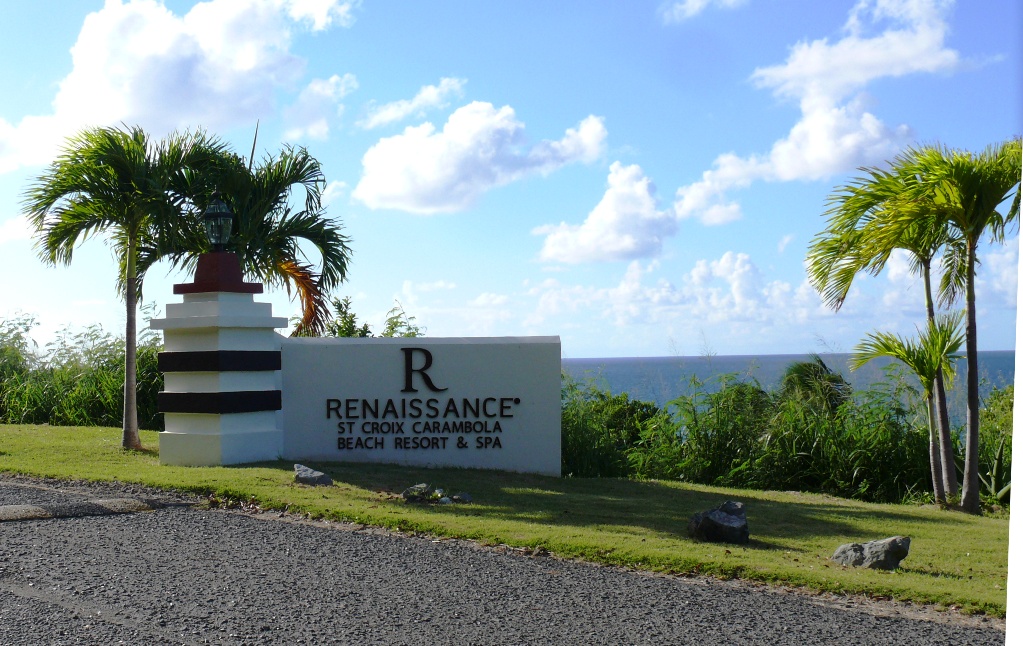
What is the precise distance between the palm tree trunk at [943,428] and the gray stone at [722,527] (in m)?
3.85

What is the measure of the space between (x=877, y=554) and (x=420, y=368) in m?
6.35

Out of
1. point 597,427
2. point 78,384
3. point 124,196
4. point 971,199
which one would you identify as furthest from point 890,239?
point 78,384

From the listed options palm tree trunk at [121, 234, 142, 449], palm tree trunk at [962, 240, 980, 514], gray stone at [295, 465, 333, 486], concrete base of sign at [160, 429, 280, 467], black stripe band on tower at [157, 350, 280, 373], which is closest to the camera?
gray stone at [295, 465, 333, 486]

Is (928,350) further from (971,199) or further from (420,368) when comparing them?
(420,368)

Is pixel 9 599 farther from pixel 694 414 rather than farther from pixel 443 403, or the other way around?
pixel 694 414

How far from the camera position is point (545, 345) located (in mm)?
11539

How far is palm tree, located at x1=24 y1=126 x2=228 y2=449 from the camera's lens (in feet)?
40.1

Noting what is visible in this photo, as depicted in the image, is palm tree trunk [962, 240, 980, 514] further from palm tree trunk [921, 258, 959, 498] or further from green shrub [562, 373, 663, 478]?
green shrub [562, 373, 663, 478]

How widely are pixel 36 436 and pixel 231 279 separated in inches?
181

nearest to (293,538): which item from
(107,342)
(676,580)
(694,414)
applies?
(676,580)

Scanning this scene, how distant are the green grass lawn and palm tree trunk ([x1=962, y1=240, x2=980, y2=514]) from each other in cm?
44

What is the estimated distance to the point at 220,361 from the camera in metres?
10.9

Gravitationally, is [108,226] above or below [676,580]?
above

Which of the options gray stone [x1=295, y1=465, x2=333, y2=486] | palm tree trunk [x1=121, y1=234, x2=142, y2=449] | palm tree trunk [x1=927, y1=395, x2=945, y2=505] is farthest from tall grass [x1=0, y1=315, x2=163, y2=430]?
palm tree trunk [x1=927, y1=395, x2=945, y2=505]
